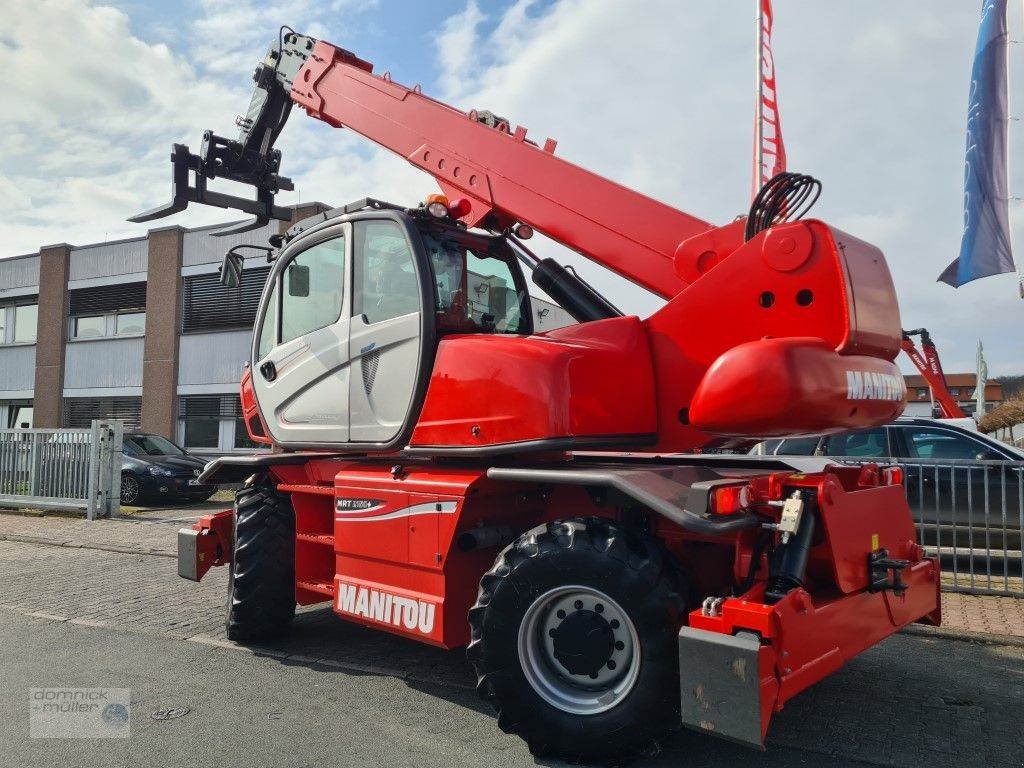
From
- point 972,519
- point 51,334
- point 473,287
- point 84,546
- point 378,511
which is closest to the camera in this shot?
point 378,511

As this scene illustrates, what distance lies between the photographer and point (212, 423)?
20.7m

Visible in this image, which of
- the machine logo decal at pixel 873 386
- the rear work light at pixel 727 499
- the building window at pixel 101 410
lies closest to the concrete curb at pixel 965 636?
the machine logo decal at pixel 873 386

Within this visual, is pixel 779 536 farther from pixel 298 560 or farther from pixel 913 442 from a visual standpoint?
pixel 913 442

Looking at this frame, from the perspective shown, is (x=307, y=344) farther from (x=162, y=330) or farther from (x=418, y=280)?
(x=162, y=330)

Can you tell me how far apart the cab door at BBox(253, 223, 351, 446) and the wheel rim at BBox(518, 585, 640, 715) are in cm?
195

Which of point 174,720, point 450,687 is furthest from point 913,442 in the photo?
point 174,720

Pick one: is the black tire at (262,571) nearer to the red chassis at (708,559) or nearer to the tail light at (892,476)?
the red chassis at (708,559)

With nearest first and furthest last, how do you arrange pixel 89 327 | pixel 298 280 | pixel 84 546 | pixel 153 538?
pixel 298 280 → pixel 84 546 → pixel 153 538 → pixel 89 327

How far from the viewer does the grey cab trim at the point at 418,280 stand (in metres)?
4.65

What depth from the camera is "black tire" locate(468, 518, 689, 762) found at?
136 inches

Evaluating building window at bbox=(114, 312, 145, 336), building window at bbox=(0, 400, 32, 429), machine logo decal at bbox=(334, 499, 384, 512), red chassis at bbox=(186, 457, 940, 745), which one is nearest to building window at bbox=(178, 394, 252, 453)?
building window at bbox=(114, 312, 145, 336)

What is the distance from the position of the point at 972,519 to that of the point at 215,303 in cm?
1834

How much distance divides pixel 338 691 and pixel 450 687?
2.20ft

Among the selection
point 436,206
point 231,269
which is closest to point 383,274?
point 436,206
